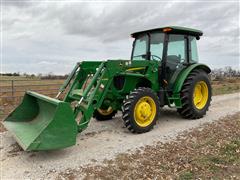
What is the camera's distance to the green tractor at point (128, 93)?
480cm

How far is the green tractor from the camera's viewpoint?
189 inches

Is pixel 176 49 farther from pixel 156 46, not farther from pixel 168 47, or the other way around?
pixel 156 46

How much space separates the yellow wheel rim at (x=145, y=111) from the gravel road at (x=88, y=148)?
0.93ft

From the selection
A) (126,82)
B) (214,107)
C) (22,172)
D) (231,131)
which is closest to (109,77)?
(126,82)

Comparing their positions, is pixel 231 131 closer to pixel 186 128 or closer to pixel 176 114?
pixel 186 128

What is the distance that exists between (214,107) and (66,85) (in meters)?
5.42

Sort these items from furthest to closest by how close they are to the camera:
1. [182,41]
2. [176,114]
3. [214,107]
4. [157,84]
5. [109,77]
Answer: [214,107] < [176,114] < [182,41] < [157,84] < [109,77]

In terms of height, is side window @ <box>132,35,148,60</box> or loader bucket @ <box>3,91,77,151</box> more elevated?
side window @ <box>132,35,148,60</box>

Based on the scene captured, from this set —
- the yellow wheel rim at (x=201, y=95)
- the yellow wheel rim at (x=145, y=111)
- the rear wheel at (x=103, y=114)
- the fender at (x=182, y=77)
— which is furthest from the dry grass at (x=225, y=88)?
the yellow wheel rim at (x=145, y=111)

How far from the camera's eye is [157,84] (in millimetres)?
7031

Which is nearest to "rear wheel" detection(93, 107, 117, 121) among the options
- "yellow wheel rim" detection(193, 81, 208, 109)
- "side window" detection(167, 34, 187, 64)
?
"side window" detection(167, 34, 187, 64)

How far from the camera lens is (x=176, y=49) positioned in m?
7.45

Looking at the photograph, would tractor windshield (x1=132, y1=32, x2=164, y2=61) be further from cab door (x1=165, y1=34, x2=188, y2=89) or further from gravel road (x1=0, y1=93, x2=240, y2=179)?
gravel road (x1=0, y1=93, x2=240, y2=179)

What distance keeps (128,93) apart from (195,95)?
7.41ft
